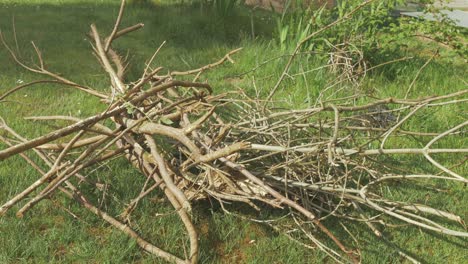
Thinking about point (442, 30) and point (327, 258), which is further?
point (442, 30)

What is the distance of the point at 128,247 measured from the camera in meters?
2.35

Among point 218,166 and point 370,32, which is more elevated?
point 218,166

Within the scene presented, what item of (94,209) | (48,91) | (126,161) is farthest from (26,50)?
(94,209)

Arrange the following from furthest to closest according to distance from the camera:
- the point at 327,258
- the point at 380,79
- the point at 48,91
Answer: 1. the point at 380,79
2. the point at 48,91
3. the point at 327,258

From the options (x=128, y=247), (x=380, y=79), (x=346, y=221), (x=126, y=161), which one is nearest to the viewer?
(x=128, y=247)

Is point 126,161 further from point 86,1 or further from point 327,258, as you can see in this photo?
point 86,1

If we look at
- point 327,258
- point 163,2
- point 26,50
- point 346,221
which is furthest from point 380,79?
point 163,2

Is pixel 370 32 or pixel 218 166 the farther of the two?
pixel 370 32

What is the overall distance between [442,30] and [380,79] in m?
0.87

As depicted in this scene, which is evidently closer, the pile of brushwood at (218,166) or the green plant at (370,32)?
the pile of brushwood at (218,166)

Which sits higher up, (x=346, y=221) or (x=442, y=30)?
(x=442, y=30)

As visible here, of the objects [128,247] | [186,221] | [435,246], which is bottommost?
[435,246]

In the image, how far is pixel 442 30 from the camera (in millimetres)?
5039

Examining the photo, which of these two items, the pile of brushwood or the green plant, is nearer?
the pile of brushwood
